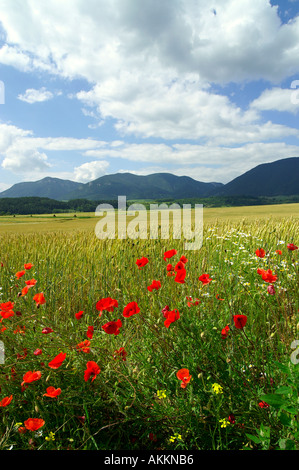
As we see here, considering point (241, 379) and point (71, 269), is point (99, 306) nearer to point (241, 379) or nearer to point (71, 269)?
point (241, 379)

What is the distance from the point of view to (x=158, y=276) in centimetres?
400

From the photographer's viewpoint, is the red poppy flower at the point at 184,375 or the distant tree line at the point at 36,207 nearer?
the red poppy flower at the point at 184,375

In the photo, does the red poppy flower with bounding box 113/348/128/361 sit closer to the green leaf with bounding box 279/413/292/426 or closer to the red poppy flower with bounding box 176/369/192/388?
the red poppy flower with bounding box 176/369/192/388

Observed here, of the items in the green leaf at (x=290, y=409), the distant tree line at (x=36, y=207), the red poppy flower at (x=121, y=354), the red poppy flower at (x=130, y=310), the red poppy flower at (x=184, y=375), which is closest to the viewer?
the green leaf at (x=290, y=409)

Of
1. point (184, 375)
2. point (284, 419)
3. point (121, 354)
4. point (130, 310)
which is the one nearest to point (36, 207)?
point (121, 354)

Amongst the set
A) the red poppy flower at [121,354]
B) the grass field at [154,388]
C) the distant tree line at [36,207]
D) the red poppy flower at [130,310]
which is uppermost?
the distant tree line at [36,207]

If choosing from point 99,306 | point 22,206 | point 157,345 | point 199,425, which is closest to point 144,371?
point 157,345

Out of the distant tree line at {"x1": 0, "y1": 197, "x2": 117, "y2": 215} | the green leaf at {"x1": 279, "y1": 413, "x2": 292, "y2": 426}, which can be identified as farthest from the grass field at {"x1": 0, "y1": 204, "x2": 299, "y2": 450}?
the distant tree line at {"x1": 0, "y1": 197, "x2": 117, "y2": 215}

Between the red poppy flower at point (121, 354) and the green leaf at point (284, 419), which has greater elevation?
the red poppy flower at point (121, 354)

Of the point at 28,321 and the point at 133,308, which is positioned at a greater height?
→ the point at 133,308

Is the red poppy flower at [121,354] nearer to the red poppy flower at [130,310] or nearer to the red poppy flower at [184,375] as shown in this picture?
the red poppy flower at [130,310]

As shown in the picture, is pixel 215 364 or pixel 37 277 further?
pixel 37 277

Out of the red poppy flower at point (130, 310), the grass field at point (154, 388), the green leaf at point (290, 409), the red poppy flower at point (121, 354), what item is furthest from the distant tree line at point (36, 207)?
the green leaf at point (290, 409)
